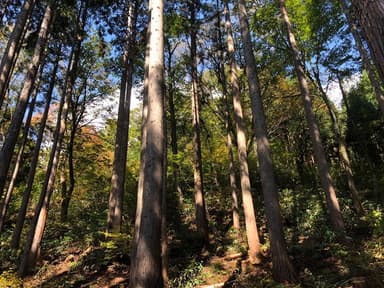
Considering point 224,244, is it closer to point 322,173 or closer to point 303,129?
point 322,173

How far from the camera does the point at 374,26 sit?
147 cm

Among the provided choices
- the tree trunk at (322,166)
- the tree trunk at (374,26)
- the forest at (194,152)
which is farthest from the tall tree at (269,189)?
the tree trunk at (374,26)

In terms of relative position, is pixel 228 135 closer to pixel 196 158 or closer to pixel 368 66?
pixel 196 158

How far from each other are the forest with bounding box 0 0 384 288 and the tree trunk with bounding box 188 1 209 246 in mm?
64

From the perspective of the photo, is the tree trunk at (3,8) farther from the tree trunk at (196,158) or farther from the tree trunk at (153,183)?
the tree trunk at (153,183)

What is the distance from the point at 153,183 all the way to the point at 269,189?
3.56m

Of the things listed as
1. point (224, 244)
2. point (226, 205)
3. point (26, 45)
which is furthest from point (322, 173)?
point (26, 45)

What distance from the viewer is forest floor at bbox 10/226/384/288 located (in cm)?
571

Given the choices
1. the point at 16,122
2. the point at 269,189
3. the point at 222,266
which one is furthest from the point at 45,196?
the point at 269,189

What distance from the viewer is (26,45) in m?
11.9

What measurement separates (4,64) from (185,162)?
31.7 feet

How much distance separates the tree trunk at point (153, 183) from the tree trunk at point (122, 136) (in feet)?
19.4

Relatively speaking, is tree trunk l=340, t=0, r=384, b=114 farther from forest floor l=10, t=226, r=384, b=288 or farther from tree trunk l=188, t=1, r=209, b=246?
tree trunk l=188, t=1, r=209, b=246

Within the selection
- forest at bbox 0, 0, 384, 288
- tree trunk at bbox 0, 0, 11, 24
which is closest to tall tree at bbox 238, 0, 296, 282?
forest at bbox 0, 0, 384, 288
